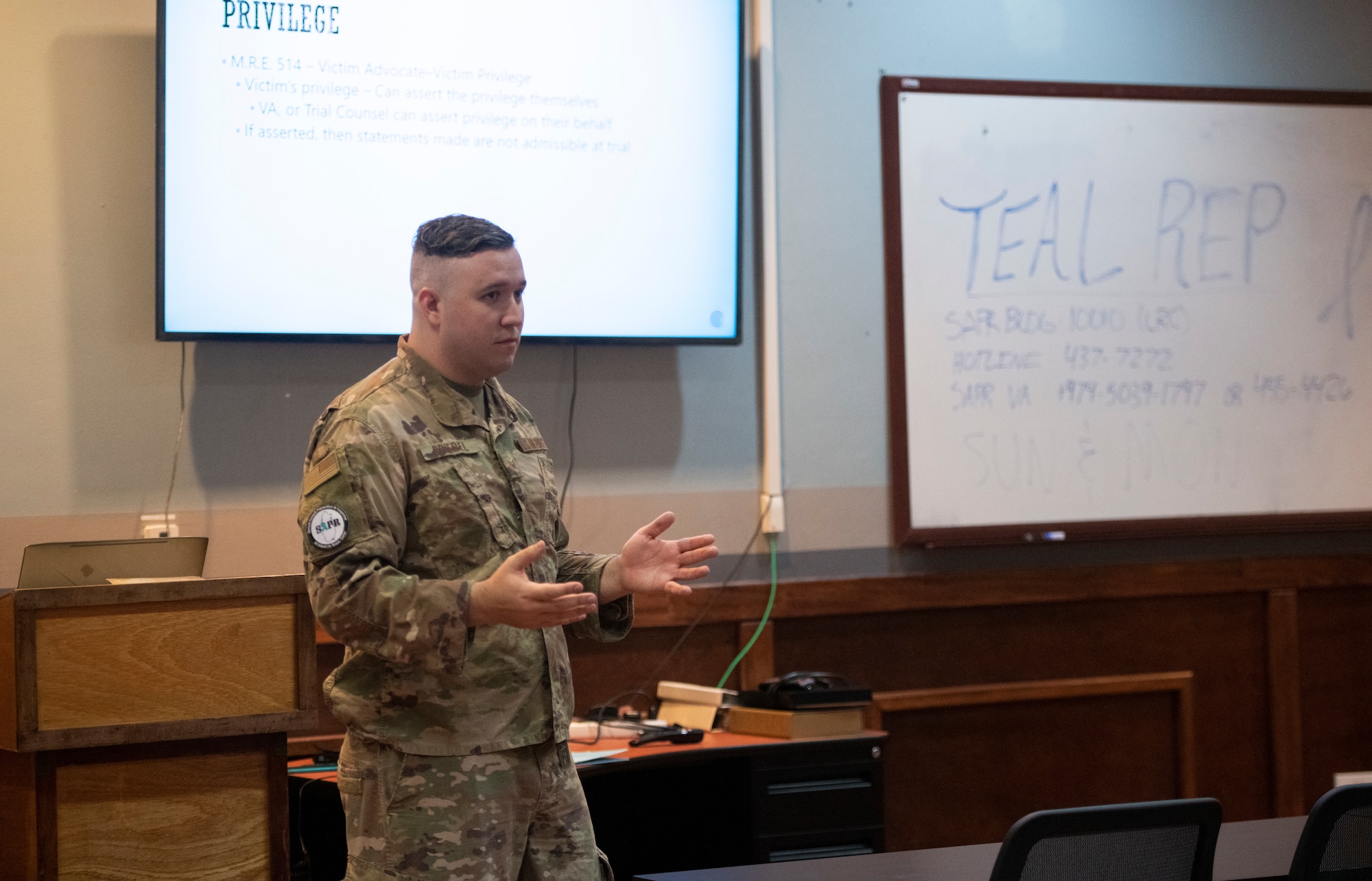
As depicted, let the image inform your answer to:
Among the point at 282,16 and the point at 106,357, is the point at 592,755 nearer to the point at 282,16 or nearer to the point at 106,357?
the point at 106,357

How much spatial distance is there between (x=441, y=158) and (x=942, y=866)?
2.08 metres

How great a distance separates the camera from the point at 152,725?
191 centimetres

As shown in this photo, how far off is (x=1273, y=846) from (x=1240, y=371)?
7.30 ft

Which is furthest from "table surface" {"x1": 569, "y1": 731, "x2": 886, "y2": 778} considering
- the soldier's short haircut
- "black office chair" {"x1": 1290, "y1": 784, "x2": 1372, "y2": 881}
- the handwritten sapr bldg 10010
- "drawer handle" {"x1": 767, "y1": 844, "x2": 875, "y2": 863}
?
the handwritten sapr bldg 10010

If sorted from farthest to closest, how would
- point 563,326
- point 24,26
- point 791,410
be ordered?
point 791,410, point 563,326, point 24,26

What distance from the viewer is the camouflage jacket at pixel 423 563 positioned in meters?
1.76

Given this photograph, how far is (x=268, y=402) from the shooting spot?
3.07 meters

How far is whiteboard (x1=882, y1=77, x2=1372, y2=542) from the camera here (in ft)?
11.7


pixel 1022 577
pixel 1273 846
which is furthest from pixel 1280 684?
pixel 1273 846

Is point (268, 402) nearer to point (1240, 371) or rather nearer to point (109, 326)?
point (109, 326)

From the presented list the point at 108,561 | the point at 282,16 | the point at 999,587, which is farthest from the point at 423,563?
the point at 999,587

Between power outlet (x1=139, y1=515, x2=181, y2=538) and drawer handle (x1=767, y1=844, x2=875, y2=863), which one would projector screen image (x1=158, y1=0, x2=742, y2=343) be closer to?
power outlet (x1=139, y1=515, x2=181, y2=538)

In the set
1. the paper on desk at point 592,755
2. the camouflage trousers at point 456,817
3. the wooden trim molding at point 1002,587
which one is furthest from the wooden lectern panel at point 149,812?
the wooden trim molding at point 1002,587

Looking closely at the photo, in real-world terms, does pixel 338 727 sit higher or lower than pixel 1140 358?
lower
